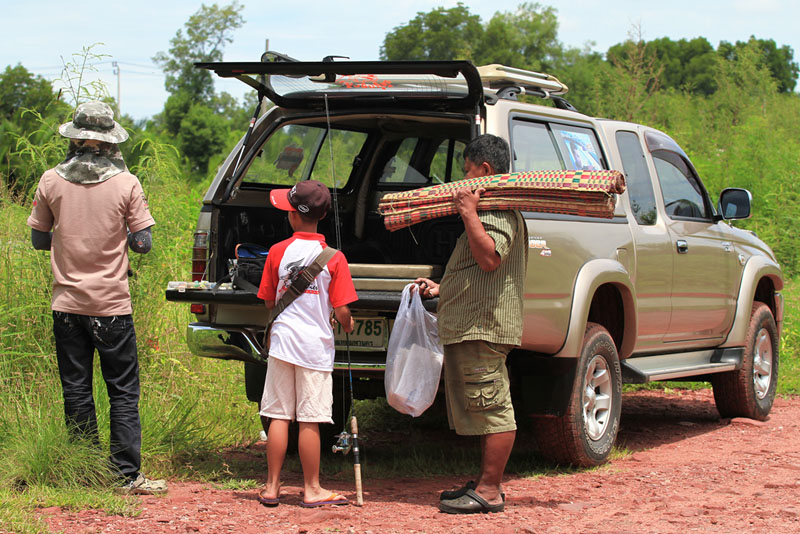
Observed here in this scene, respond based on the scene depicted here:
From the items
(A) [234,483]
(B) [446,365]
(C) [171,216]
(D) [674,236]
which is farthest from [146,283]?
(D) [674,236]

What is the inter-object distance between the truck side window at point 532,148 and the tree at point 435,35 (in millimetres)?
58271

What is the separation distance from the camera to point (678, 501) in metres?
4.68

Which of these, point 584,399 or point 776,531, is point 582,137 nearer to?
point 584,399

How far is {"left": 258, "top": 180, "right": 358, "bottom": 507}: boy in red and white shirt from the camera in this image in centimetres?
448

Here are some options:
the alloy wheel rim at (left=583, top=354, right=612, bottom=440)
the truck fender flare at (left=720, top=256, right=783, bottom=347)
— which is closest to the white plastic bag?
the alloy wheel rim at (left=583, top=354, right=612, bottom=440)

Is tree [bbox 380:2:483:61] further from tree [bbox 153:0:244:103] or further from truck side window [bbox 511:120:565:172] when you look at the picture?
truck side window [bbox 511:120:565:172]

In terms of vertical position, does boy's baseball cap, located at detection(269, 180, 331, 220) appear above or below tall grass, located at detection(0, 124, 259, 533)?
above

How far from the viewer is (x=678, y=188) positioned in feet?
21.9

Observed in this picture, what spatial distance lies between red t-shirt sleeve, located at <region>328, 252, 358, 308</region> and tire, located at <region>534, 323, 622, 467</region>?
1428 mm

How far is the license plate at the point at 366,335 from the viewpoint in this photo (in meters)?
4.85

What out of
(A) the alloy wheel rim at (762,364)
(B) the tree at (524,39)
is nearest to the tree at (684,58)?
(B) the tree at (524,39)

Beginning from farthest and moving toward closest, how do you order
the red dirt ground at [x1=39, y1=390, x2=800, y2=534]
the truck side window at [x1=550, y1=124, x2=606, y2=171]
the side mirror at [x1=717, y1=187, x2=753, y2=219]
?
the side mirror at [x1=717, y1=187, x2=753, y2=219] → the truck side window at [x1=550, y1=124, x2=606, y2=171] → the red dirt ground at [x1=39, y1=390, x2=800, y2=534]

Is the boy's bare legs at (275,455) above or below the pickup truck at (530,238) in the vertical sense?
below

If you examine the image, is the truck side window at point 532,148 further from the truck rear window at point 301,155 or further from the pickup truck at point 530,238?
the truck rear window at point 301,155
